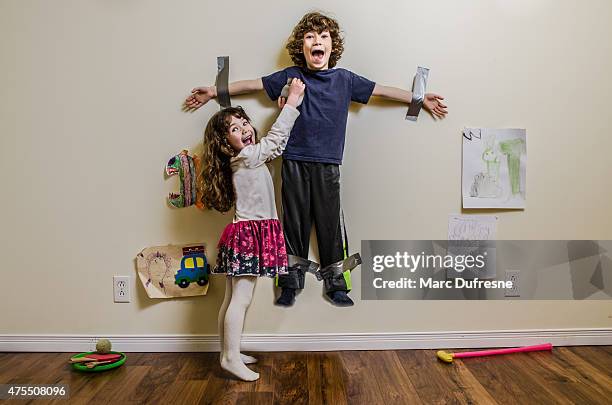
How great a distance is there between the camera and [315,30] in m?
2.21

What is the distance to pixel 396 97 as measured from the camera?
2.34 m

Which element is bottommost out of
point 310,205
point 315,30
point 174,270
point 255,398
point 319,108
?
point 255,398

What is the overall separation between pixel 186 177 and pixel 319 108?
0.60 m

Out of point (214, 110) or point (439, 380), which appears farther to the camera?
point (214, 110)

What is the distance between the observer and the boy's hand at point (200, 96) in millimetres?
2311

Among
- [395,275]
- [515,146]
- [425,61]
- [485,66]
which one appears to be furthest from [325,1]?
[395,275]

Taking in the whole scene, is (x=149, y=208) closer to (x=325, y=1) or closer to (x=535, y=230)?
(x=325, y=1)

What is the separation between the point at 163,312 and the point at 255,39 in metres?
1.17

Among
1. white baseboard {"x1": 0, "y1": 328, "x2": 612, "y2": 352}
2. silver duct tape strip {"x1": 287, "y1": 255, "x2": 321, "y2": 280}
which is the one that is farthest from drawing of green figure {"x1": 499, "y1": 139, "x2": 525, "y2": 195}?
silver duct tape strip {"x1": 287, "y1": 255, "x2": 321, "y2": 280}

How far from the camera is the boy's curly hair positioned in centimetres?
222

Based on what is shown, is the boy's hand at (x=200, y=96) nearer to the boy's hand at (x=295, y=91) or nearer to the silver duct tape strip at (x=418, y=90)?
the boy's hand at (x=295, y=91)

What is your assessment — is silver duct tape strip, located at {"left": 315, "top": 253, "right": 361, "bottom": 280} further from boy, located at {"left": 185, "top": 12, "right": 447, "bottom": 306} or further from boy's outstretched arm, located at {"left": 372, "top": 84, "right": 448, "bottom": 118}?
boy's outstretched arm, located at {"left": 372, "top": 84, "right": 448, "bottom": 118}

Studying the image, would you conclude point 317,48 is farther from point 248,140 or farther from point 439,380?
point 439,380

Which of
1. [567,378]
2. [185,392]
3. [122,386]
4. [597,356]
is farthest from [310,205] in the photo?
[597,356]
